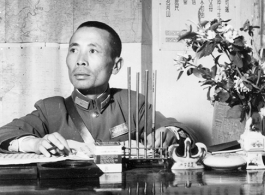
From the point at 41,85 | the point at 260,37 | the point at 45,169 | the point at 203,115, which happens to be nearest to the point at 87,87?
the point at 41,85

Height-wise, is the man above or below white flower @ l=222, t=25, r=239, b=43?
below

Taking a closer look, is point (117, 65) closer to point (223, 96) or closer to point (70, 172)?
point (223, 96)

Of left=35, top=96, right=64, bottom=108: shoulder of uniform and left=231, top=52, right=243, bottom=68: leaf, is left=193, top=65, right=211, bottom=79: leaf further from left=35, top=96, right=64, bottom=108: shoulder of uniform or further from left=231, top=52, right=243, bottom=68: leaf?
left=35, top=96, right=64, bottom=108: shoulder of uniform

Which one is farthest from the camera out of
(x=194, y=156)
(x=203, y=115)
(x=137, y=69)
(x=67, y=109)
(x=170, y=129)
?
(x=203, y=115)

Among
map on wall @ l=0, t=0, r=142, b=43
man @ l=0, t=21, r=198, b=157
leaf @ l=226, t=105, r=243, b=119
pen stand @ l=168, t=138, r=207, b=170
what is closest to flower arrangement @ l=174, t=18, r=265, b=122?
leaf @ l=226, t=105, r=243, b=119

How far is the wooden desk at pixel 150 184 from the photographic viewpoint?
1.15 metres

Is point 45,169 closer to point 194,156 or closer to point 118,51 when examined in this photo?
point 194,156

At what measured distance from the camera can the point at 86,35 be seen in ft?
7.29

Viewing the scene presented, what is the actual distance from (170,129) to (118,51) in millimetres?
595

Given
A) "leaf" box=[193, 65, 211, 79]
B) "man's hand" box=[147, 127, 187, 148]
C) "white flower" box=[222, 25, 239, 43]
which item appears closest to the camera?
"white flower" box=[222, 25, 239, 43]

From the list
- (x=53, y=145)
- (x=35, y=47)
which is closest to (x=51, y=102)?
(x=35, y=47)

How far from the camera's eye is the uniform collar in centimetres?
212

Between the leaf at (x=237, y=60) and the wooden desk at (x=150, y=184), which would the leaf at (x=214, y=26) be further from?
the wooden desk at (x=150, y=184)

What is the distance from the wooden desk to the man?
2.07ft
